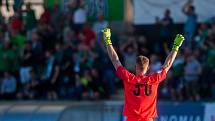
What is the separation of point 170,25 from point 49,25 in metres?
3.32

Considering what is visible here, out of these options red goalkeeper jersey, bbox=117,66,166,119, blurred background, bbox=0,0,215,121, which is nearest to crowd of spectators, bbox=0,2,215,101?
blurred background, bbox=0,0,215,121

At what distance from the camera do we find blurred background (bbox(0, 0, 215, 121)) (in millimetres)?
18875

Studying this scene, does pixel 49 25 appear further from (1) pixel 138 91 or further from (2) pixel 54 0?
(1) pixel 138 91

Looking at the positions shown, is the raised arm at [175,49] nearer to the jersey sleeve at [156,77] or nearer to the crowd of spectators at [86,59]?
the jersey sleeve at [156,77]

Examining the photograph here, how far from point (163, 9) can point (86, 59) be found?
2.59 m

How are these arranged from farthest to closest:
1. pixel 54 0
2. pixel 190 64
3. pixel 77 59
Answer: pixel 54 0 < pixel 77 59 < pixel 190 64

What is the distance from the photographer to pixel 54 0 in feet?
76.4

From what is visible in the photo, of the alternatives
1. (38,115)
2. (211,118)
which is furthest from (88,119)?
(211,118)

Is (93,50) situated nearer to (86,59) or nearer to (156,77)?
(86,59)

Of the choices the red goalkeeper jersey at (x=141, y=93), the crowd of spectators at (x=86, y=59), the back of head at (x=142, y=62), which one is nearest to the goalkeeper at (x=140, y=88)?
the red goalkeeper jersey at (x=141, y=93)

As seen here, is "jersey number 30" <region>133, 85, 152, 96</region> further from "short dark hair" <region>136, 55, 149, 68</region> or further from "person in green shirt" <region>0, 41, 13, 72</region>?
"person in green shirt" <region>0, 41, 13, 72</region>

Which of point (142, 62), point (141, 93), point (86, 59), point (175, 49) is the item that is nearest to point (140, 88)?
point (141, 93)

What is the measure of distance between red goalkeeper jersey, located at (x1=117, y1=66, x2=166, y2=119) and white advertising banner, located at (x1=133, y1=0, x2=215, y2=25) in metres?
9.80

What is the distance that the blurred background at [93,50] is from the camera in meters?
18.9
